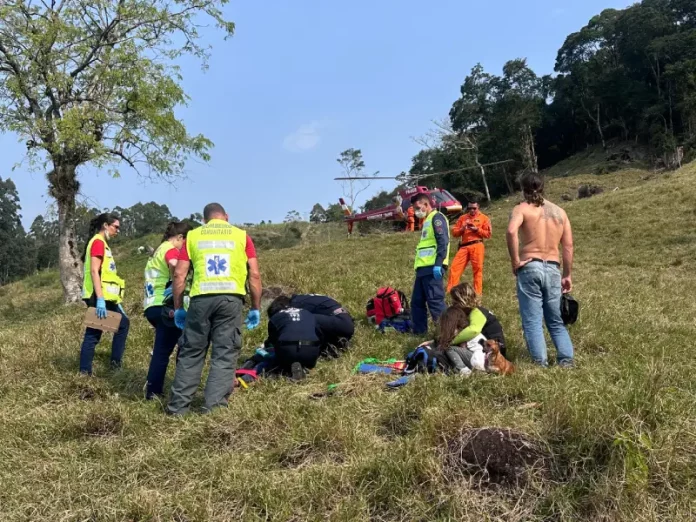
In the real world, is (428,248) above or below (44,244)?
below

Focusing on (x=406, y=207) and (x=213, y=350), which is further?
(x=406, y=207)

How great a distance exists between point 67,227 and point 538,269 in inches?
507

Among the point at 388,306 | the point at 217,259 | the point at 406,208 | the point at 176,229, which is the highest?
the point at 406,208

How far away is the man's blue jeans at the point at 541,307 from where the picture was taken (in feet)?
16.0

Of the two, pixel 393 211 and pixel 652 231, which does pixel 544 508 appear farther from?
pixel 393 211

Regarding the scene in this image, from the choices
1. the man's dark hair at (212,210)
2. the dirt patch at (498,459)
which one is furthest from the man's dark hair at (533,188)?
the man's dark hair at (212,210)

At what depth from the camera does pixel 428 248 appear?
6723 mm

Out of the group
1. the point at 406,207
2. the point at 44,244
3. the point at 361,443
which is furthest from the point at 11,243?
the point at 361,443

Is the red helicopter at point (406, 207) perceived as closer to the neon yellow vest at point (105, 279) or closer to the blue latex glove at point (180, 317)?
the neon yellow vest at point (105, 279)

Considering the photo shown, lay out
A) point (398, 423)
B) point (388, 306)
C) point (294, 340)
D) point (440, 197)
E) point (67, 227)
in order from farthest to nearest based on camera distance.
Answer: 1. point (440, 197)
2. point (67, 227)
3. point (388, 306)
4. point (294, 340)
5. point (398, 423)

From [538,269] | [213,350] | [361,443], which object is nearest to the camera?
[361,443]

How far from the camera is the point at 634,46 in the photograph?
47.7m

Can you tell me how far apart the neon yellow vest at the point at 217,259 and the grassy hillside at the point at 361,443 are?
3.25 ft

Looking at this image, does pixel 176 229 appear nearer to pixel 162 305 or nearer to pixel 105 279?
pixel 162 305
